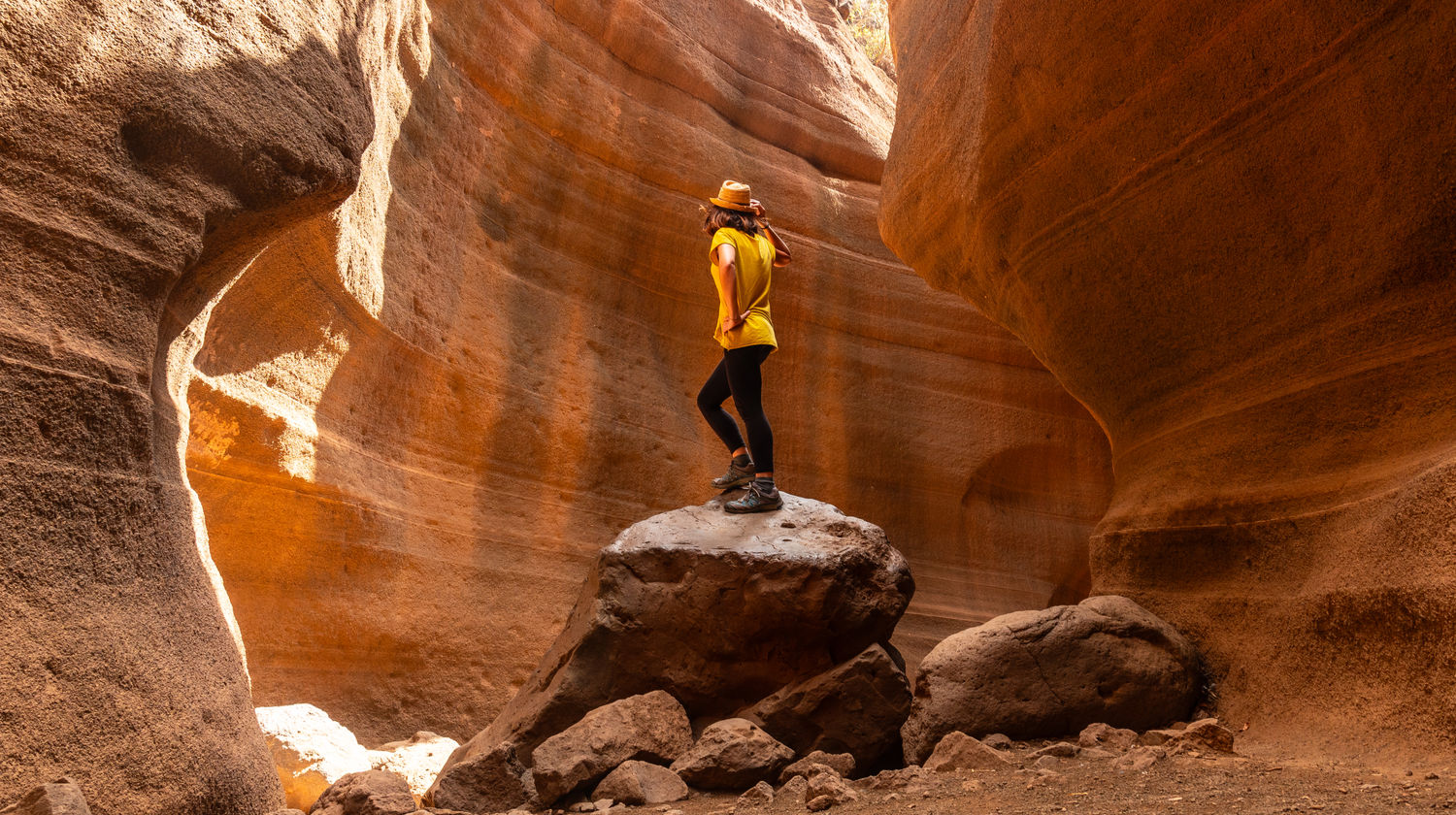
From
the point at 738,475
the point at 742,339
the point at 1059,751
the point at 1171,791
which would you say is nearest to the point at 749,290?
the point at 742,339

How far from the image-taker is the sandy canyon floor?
2232mm

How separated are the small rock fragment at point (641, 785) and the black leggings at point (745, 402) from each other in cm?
157

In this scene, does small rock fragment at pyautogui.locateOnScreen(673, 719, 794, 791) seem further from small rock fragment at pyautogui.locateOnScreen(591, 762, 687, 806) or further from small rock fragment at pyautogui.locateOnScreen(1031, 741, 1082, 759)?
small rock fragment at pyautogui.locateOnScreen(1031, 741, 1082, 759)

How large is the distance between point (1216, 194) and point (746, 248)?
2.15 m

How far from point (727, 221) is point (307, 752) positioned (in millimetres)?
3164

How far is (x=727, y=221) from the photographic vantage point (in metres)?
4.64

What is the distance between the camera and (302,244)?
530 centimetres

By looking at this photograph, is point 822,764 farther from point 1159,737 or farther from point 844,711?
point 1159,737

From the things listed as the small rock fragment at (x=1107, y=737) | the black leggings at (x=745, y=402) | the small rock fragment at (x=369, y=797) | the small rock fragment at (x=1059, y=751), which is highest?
the black leggings at (x=745, y=402)

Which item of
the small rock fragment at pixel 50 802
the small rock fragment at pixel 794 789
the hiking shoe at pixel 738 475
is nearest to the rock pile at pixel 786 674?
the small rock fragment at pixel 794 789

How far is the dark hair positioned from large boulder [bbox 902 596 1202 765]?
2.17 meters

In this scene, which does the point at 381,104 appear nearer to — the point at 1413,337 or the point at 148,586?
the point at 148,586

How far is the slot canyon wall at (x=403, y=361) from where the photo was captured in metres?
2.60

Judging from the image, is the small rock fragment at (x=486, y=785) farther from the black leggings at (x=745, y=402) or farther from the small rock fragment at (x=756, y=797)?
the black leggings at (x=745, y=402)
